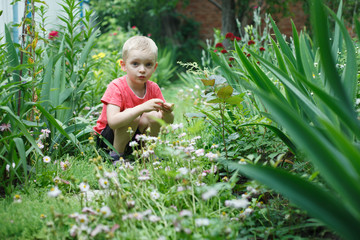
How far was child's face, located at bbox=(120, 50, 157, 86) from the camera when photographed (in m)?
2.46

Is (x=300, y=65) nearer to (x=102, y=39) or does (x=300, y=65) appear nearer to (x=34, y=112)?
(x=34, y=112)

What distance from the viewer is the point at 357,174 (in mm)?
1010

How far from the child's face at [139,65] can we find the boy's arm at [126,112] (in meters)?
0.25

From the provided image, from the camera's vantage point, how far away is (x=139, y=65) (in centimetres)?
248

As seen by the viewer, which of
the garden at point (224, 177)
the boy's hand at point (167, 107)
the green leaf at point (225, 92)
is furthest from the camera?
the boy's hand at point (167, 107)

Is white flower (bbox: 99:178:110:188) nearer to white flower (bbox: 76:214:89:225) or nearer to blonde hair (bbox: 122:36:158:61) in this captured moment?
white flower (bbox: 76:214:89:225)

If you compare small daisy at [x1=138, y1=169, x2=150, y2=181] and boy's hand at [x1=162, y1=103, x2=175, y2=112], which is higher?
boy's hand at [x1=162, y1=103, x2=175, y2=112]

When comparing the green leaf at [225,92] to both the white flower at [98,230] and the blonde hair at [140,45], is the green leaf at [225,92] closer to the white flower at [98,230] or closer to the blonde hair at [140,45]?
the blonde hair at [140,45]

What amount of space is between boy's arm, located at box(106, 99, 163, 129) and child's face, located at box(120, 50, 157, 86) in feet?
0.83

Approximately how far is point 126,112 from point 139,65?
0.38m

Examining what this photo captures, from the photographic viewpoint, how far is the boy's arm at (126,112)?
2201mm

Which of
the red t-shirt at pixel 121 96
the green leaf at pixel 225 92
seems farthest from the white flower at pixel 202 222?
the red t-shirt at pixel 121 96

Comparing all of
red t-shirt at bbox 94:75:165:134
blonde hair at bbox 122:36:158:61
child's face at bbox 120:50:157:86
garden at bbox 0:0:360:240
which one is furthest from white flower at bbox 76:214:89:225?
blonde hair at bbox 122:36:158:61

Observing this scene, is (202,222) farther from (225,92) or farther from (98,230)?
(225,92)
